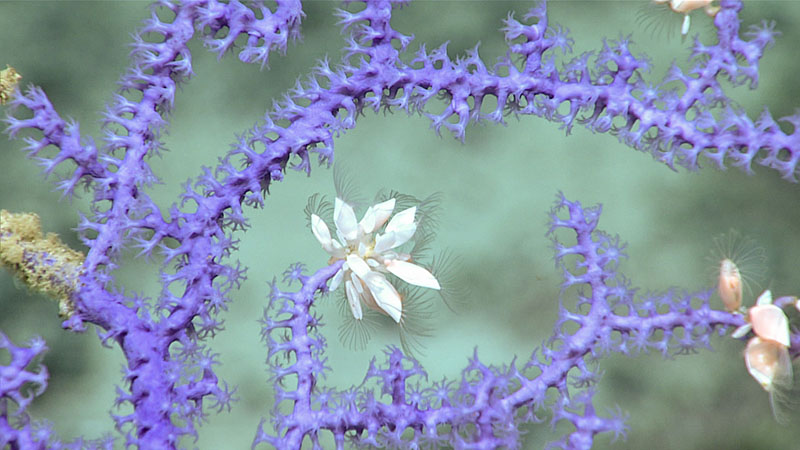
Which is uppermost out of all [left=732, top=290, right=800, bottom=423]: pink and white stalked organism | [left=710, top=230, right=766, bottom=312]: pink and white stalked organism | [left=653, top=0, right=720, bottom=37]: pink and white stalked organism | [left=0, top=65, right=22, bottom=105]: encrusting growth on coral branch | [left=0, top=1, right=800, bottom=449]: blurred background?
[left=653, top=0, right=720, bottom=37]: pink and white stalked organism

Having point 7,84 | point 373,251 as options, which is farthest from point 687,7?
point 7,84

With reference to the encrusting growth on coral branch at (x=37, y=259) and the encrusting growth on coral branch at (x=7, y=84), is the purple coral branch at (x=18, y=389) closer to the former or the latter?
the encrusting growth on coral branch at (x=37, y=259)

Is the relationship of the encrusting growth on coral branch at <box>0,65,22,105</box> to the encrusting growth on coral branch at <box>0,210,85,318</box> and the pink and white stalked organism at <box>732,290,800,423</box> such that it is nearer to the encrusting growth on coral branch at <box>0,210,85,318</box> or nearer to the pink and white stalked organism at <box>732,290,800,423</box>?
the encrusting growth on coral branch at <box>0,210,85,318</box>

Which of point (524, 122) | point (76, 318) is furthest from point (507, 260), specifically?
point (76, 318)

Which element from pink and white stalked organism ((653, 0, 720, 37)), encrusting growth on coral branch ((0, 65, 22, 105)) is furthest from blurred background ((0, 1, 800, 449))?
encrusting growth on coral branch ((0, 65, 22, 105))

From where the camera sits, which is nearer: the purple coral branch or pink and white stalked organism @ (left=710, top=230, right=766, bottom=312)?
the purple coral branch

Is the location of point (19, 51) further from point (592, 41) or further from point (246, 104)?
point (592, 41)
